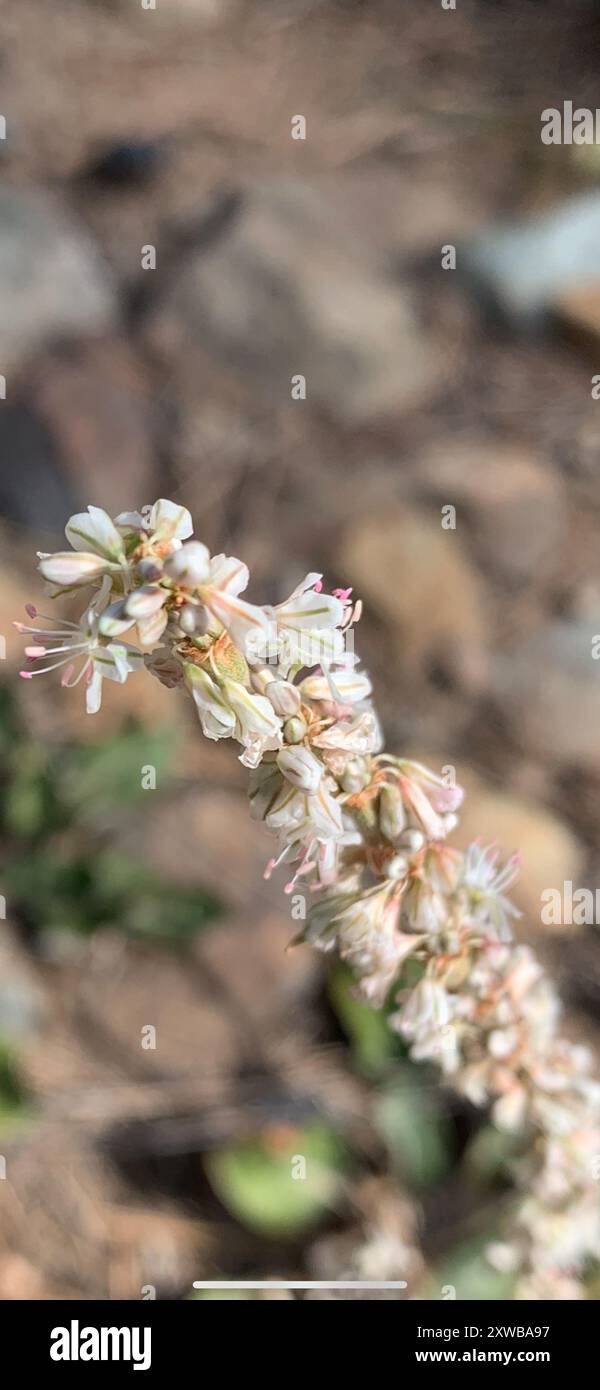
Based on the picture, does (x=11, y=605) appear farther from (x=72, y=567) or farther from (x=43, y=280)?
(x=72, y=567)

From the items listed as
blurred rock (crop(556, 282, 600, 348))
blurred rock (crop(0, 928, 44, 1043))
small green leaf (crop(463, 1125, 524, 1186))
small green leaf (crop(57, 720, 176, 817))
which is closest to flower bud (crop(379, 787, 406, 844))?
small green leaf (crop(463, 1125, 524, 1186))

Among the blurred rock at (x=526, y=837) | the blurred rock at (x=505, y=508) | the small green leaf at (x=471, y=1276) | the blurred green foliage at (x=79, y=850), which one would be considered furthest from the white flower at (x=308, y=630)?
the blurred rock at (x=505, y=508)

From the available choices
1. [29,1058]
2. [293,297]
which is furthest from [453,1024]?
[293,297]

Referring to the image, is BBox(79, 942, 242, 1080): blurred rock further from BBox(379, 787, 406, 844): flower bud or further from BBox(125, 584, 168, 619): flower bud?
BBox(125, 584, 168, 619): flower bud

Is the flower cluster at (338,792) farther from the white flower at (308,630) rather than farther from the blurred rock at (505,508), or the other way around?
the blurred rock at (505,508)

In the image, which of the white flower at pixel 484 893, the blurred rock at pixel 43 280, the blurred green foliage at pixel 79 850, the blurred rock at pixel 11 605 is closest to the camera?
the white flower at pixel 484 893

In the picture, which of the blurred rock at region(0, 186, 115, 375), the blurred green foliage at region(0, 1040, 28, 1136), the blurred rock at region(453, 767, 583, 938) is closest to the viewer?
the blurred green foliage at region(0, 1040, 28, 1136)
